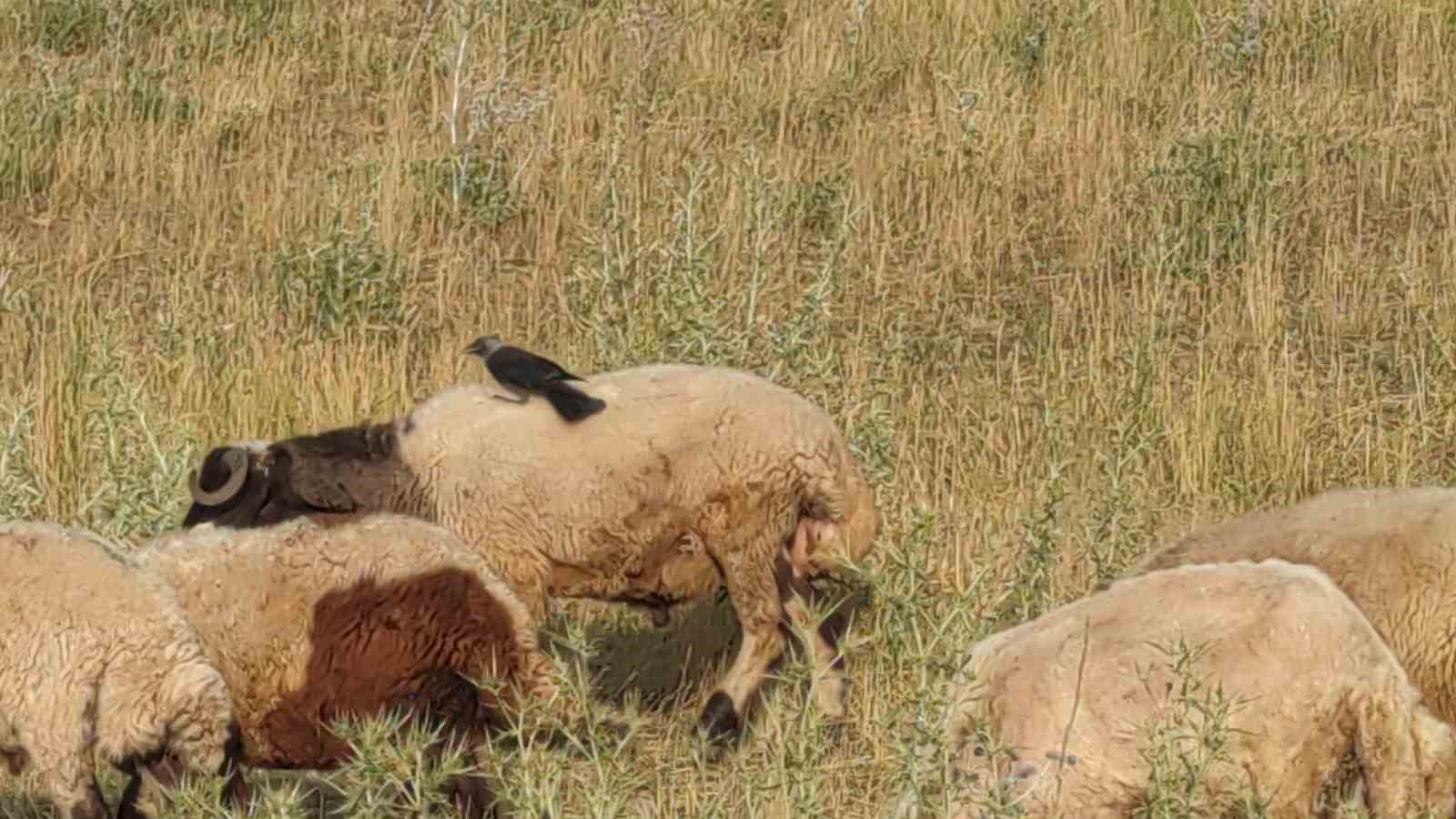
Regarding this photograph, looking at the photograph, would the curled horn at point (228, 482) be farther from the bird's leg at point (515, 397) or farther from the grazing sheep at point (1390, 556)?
the grazing sheep at point (1390, 556)

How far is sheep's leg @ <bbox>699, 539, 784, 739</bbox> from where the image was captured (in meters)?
8.41

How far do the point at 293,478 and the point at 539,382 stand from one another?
815mm

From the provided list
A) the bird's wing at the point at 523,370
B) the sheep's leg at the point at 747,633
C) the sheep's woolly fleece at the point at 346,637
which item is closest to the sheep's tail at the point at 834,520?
the sheep's leg at the point at 747,633

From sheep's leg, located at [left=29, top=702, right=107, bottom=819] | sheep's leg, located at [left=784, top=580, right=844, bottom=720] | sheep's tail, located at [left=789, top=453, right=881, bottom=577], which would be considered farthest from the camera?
sheep's tail, located at [left=789, top=453, right=881, bottom=577]

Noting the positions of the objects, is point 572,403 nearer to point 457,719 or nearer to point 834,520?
point 834,520

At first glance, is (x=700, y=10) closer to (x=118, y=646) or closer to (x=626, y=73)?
(x=626, y=73)

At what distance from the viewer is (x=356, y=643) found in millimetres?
7312

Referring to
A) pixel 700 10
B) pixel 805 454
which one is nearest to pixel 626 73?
pixel 700 10

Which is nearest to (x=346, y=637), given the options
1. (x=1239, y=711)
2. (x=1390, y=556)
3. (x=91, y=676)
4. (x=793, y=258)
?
(x=91, y=676)

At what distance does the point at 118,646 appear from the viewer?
684 centimetres

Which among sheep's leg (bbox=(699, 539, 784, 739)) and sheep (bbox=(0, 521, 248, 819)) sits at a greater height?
sheep (bbox=(0, 521, 248, 819))

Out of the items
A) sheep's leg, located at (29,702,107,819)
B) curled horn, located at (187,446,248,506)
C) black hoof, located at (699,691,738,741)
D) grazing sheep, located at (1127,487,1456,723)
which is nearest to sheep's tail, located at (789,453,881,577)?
black hoof, located at (699,691,738,741)

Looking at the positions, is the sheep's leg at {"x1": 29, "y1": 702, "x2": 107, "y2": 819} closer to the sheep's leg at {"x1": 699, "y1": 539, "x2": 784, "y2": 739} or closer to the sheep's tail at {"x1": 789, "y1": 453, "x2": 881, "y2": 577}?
the sheep's leg at {"x1": 699, "y1": 539, "x2": 784, "y2": 739}

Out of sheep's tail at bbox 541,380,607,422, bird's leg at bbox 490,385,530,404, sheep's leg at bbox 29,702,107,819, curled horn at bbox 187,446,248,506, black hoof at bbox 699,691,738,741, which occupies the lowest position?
black hoof at bbox 699,691,738,741
